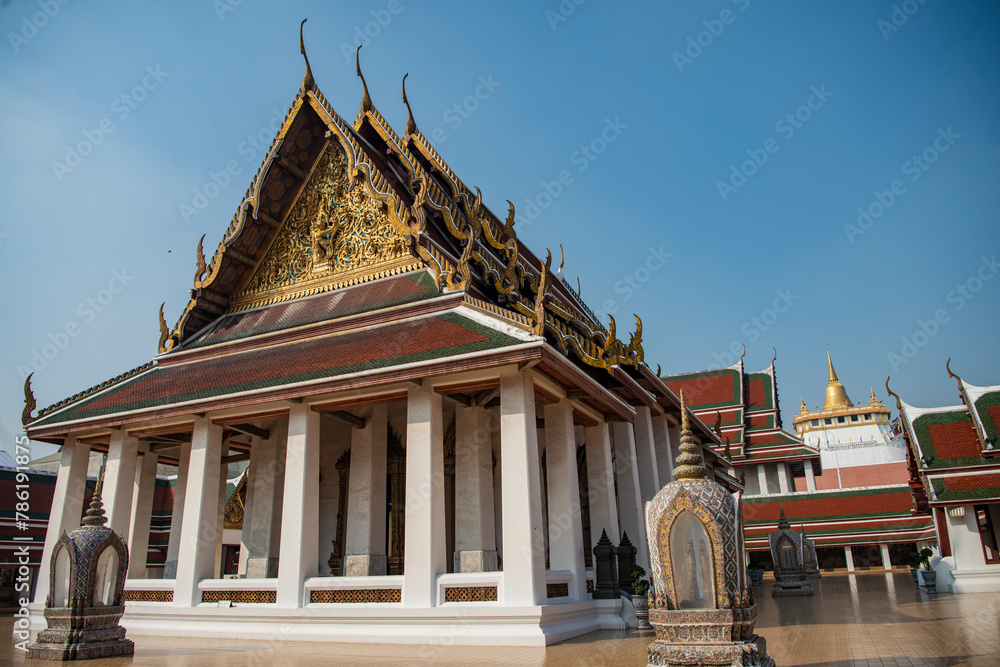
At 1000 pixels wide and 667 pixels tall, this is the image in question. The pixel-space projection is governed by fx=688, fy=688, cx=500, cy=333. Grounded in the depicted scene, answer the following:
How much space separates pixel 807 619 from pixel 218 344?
32.4ft

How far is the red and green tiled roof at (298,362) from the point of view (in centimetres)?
840

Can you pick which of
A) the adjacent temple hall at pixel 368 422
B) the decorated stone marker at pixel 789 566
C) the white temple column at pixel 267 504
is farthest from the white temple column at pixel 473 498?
the decorated stone marker at pixel 789 566

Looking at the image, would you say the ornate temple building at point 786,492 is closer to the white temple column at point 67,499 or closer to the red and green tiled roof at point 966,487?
the red and green tiled roof at point 966,487

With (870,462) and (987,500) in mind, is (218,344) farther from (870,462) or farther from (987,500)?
(870,462)

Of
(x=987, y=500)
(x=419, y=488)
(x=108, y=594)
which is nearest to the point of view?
(x=108, y=594)

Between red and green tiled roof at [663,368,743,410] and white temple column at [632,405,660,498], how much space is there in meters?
14.1

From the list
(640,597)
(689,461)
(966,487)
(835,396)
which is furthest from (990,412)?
(835,396)

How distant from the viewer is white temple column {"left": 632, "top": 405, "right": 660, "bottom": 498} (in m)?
12.7

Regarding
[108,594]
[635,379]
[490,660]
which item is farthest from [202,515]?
[635,379]

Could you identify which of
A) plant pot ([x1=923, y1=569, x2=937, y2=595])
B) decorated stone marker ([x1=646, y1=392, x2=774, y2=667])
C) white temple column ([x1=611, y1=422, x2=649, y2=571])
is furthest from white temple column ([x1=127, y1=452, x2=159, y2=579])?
plant pot ([x1=923, y1=569, x2=937, y2=595])

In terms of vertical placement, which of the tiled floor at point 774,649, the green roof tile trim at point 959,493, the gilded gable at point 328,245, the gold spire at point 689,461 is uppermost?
the gilded gable at point 328,245

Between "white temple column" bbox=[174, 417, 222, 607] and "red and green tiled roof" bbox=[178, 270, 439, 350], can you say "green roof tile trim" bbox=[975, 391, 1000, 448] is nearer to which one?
"red and green tiled roof" bbox=[178, 270, 439, 350]

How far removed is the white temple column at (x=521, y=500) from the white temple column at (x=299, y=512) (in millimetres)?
2694

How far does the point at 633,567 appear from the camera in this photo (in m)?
9.04
